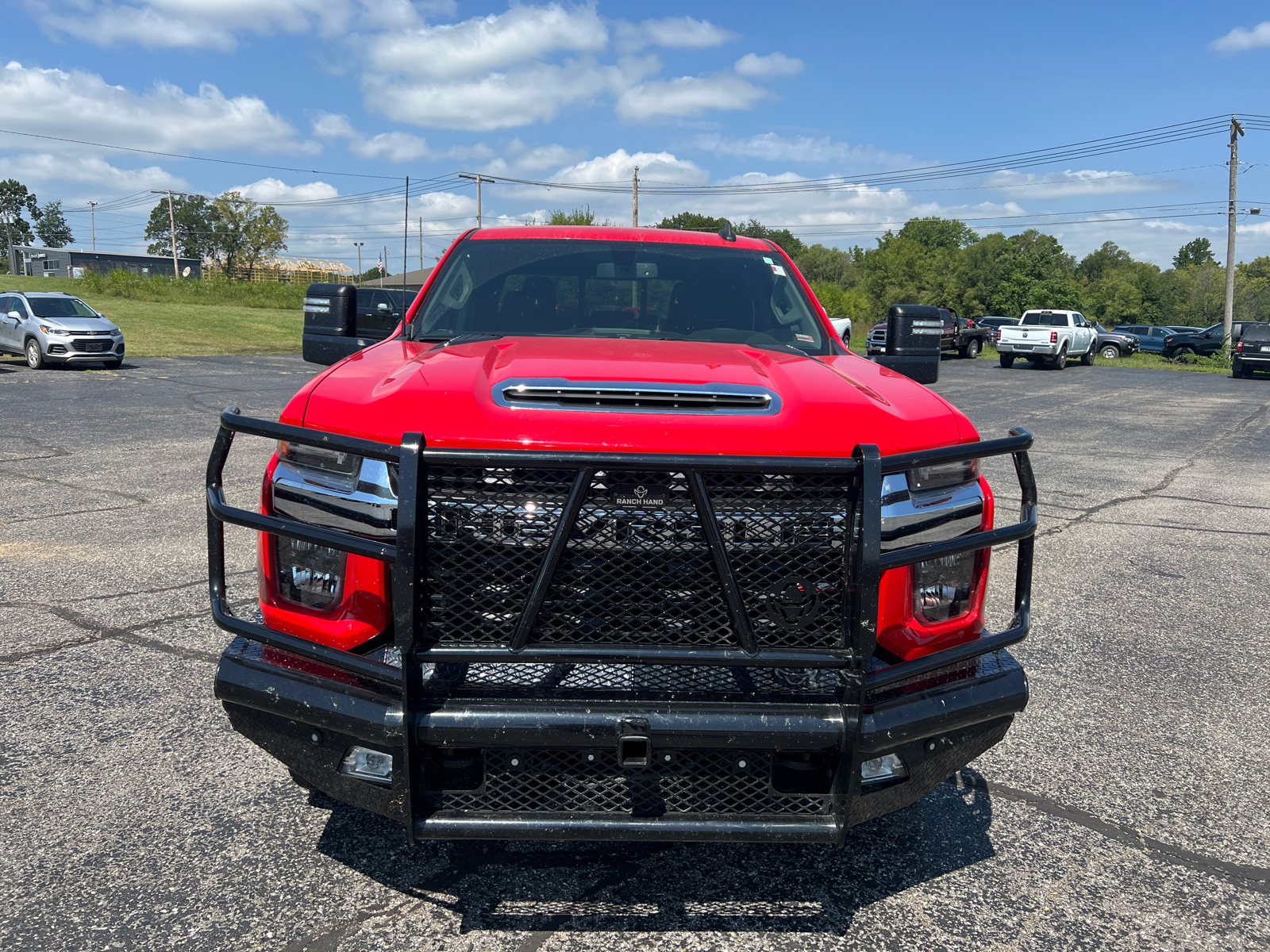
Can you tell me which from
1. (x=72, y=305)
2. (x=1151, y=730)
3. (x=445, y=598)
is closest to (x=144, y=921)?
(x=445, y=598)

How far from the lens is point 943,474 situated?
254cm

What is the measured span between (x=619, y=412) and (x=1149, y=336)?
2015 inches

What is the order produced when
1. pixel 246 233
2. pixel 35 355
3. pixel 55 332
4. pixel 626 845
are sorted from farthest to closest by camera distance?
pixel 246 233, pixel 35 355, pixel 55 332, pixel 626 845

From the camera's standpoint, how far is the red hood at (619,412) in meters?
2.31

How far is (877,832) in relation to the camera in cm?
314

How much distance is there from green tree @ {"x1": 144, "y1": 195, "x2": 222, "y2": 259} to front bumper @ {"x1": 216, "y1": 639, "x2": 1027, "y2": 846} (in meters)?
124

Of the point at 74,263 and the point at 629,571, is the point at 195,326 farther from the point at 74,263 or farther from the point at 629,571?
the point at 74,263

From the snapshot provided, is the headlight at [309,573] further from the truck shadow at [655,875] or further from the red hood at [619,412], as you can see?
the truck shadow at [655,875]

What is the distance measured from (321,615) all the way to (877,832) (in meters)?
1.86

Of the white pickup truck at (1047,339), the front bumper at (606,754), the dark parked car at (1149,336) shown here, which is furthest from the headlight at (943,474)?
the dark parked car at (1149,336)

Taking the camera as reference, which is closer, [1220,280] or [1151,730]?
[1151,730]

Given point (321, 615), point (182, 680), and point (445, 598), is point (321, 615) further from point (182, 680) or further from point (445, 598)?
point (182, 680)

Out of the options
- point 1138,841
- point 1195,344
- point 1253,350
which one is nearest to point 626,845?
point 1138,841

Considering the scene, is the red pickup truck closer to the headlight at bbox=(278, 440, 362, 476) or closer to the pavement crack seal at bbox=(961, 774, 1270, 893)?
the headlight at bbox=(278, 440, 362, 476)
